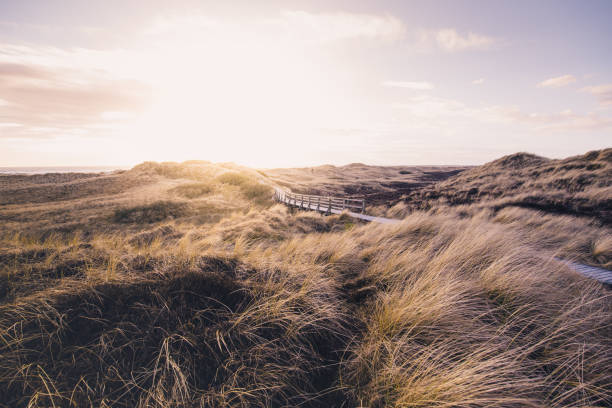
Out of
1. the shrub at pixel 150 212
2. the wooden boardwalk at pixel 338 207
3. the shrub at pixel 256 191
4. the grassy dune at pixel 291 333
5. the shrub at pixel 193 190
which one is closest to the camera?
the grassy dune at pixel 291 333

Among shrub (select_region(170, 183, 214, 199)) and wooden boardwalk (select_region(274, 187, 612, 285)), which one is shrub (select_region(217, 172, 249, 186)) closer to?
shrub (select_region(170, 183, 214, 199))

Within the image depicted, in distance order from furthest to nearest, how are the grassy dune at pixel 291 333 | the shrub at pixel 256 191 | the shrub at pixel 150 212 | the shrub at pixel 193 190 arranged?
1. the shrub at pixel 256 191
2. the shrub at pixel 193 190
3. the shrub at pixel 150 212
4. the grassy dune at pixel 291 333

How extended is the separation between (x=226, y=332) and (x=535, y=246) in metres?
5.87

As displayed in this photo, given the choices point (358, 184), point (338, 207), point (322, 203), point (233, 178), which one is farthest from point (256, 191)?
point (358, 184)

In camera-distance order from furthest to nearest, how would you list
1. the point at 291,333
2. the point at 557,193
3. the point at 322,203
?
1. the point at 322,203
2. the point at 557,193
3. the point at 291,333

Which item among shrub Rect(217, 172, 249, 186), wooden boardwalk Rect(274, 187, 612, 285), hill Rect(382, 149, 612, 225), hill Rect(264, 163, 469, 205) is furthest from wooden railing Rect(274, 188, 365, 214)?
shrub Rect(217, 172, 249, 186)

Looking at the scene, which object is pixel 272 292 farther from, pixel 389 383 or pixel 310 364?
pixel 389 383

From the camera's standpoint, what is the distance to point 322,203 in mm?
16922

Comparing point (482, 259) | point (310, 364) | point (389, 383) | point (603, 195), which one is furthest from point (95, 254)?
point (603, 195)

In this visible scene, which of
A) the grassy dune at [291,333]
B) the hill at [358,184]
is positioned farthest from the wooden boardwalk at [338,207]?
the hill at [358,184]

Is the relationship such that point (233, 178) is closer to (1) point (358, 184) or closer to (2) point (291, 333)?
(1) point (358, 184)

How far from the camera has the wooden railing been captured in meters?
15.0

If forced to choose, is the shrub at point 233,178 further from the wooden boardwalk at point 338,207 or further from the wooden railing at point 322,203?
the wooden railing at point 322,203

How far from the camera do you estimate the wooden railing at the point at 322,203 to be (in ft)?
49.2
